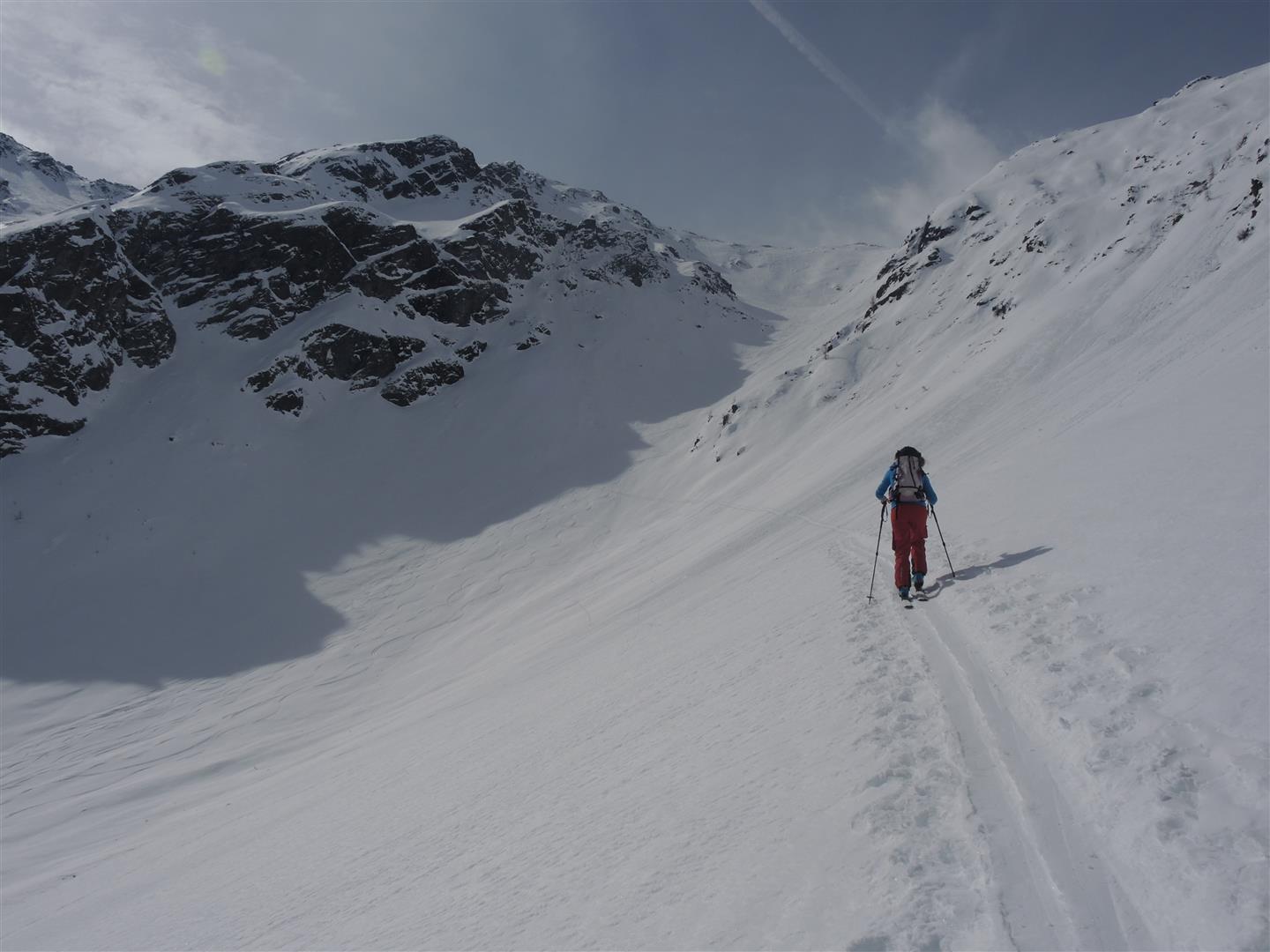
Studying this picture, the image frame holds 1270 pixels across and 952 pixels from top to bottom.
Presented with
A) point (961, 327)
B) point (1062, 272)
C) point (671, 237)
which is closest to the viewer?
point (1062, 272)

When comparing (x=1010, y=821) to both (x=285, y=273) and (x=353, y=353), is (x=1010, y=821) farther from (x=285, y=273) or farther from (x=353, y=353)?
(x=285, y=273)

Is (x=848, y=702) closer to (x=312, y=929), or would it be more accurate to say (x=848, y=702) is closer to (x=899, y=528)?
(x=899, y=528)

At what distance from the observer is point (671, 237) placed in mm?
133000

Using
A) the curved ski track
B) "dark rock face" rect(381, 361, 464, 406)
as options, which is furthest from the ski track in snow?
"dark rock face" rect(381, 361, 464, 406)

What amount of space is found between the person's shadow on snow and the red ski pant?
43 cm

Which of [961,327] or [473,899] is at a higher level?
[961,327]

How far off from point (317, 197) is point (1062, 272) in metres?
75.9

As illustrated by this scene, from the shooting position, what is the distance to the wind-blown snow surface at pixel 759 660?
363 centimetres

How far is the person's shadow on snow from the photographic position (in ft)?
26.6

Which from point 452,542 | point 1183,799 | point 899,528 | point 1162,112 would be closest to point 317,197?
point 452,542

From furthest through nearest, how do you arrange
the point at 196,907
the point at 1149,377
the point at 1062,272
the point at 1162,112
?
1. the point at 1162,112
2. the point at 1062,272
3. the point at 1149,377
4. the point at 196,907

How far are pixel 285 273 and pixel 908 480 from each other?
67413 mm

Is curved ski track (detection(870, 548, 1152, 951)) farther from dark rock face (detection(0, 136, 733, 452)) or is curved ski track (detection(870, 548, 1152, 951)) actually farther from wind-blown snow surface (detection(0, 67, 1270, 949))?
dark rock face (detection(0, 136, 733, 452))

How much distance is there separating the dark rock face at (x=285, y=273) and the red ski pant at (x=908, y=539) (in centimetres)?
5247
